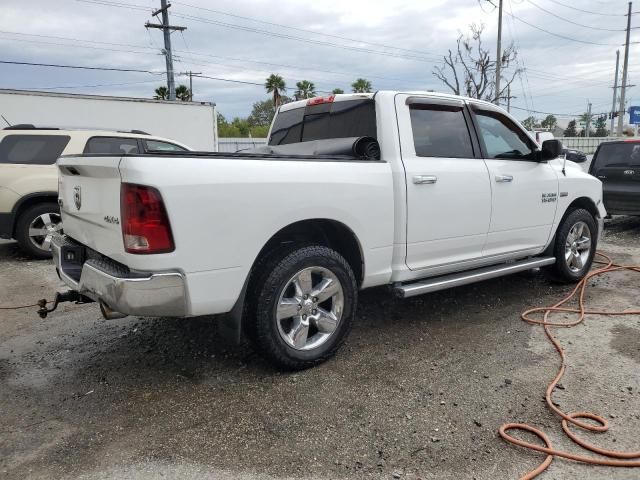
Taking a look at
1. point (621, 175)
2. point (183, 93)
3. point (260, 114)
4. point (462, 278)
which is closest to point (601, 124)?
point (260, 114)

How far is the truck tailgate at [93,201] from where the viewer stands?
2.83m

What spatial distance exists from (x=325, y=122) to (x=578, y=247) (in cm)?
316

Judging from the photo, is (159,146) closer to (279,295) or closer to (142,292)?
(279,295)

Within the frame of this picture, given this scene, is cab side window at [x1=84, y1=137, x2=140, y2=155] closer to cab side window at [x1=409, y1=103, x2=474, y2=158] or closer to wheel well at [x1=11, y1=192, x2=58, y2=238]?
wheel well at [x1=11, y1=192, x2=58, y2=238]

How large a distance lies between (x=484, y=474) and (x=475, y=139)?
112 inches

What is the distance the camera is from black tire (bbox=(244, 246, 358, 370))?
314 cm

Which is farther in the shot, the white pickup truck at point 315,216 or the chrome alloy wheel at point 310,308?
the chrome alloy wheel at point 310,308

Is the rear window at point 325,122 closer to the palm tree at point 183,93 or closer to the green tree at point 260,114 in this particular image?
the palm tree at point 183,93

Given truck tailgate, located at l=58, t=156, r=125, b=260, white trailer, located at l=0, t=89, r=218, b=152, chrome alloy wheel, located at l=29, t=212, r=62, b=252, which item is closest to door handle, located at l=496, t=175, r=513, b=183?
truck tailgate, located at l=58, t=156, r=125, b=260

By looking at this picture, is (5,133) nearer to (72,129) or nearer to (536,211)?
(72,129)

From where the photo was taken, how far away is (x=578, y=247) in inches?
217

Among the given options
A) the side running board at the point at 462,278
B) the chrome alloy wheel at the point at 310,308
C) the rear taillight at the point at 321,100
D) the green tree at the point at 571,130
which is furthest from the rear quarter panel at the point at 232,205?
the green tree at the point at 571,130

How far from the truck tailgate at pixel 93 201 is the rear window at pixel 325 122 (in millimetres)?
1947

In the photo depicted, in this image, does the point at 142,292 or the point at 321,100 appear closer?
the point at 142,292
